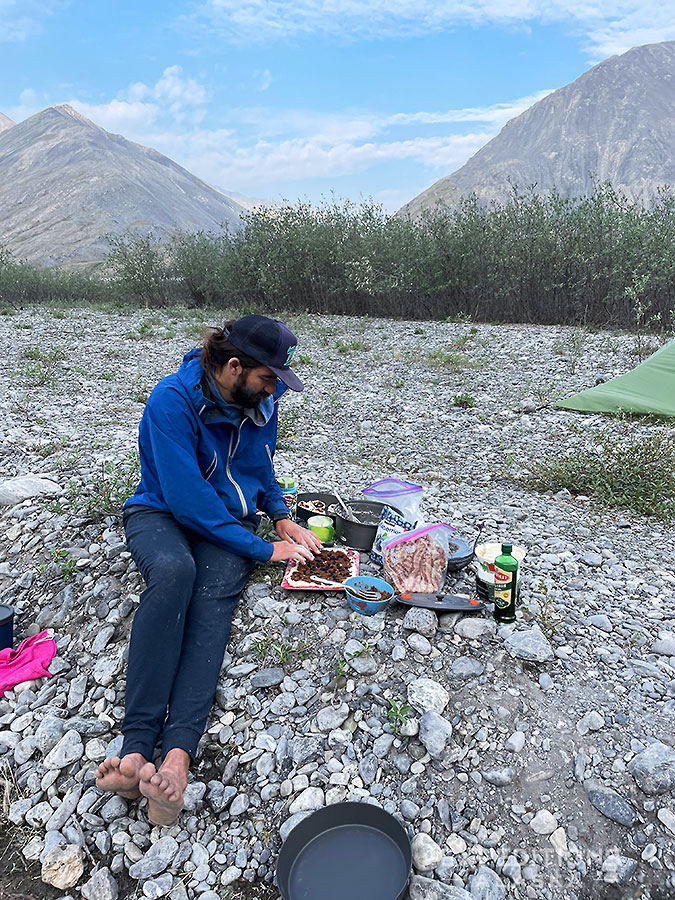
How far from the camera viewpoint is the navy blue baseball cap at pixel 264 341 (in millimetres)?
3416

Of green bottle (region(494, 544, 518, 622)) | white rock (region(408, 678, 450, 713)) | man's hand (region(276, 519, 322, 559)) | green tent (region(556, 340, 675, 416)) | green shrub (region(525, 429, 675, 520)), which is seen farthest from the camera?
green tent (region(556, 340, 675, 416))

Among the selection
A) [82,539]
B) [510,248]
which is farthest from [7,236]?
[82,539]

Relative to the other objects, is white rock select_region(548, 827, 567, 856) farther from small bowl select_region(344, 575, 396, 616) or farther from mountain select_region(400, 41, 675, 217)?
mountain select_region(400, 41, 675, 217)

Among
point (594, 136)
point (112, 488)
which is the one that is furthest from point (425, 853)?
point (594, 136)

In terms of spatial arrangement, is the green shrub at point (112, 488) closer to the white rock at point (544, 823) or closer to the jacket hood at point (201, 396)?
the jacket hood at point (201, 396)

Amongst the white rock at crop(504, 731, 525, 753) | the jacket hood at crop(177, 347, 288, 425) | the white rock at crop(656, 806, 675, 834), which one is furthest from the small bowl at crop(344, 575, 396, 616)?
the white rock at crop(656, 806, 675, 834)

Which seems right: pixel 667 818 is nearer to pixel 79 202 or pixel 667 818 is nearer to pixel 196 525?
pixel 196 525

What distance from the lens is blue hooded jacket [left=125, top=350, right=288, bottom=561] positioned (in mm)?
3396

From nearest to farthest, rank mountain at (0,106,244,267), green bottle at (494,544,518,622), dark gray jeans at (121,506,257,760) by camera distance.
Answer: dark gray jeans at (121,506,257,760)
green bottle at (494,544,518,622)
mountain at (0,106,244,267)

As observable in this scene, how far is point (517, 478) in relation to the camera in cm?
657

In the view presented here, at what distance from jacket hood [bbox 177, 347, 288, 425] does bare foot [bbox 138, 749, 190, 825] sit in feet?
6.07

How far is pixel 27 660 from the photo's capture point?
3.53 m

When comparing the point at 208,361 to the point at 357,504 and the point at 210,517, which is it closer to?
the point at 210,517

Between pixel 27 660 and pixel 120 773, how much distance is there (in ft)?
4.56
